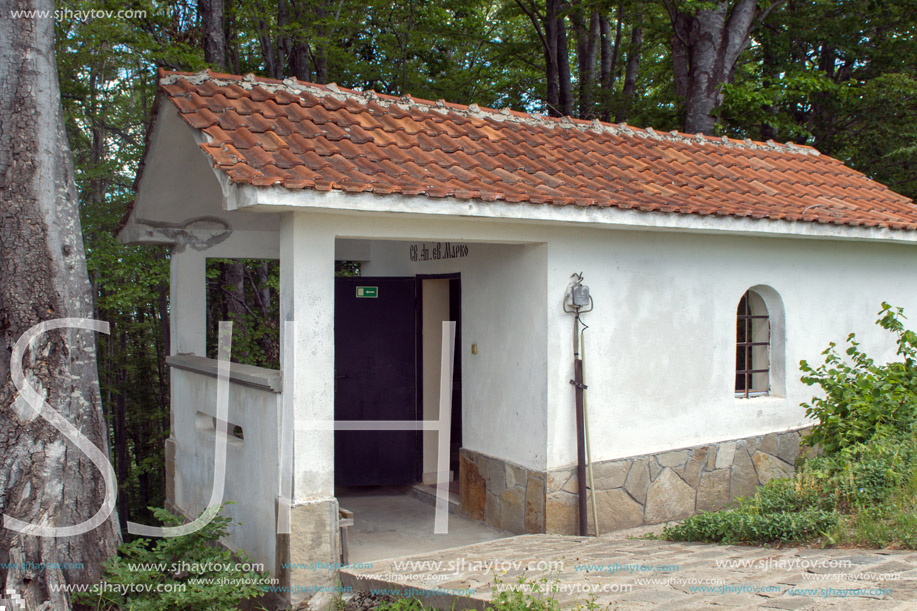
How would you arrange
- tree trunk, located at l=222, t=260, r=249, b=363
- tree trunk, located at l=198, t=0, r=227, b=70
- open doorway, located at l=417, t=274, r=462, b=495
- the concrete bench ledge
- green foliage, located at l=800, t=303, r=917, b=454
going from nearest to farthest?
the concrete bench ledge
green foliage, located at l=800, t=303, r=917, b=454
open doorway, located at l=417, t=274, r=462, b=495
tree trunk, located at l=198, t=0, r=227, b=70
tree trunk, located at l=222, t=260, r=249, b=363

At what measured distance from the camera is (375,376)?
8.14 metres

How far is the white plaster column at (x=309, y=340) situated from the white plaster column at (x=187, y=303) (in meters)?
3.03

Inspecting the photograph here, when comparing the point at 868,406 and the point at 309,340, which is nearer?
the point at 309,340

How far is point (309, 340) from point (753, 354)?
16.3 feet

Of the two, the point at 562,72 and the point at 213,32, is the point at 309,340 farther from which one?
the point at 562,72

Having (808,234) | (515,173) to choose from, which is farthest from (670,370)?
(515,173)

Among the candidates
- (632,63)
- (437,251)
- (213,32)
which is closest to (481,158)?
(437,251)

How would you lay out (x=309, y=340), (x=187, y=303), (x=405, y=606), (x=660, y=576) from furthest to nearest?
(x=187, y=303), (x=309, y=340), (x=405, y=606), (x=660, y=576)

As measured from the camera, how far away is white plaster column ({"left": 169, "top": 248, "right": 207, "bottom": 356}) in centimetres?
794

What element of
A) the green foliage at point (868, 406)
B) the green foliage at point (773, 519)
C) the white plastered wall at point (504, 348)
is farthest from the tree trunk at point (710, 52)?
the green foliage at point (773, 519)

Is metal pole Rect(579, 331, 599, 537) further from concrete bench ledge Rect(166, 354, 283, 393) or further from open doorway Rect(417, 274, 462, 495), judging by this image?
concrete bench ledge Rect(166, 354, 283, 393)

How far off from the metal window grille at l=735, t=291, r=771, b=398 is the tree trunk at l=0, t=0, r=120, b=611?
5.94 metres

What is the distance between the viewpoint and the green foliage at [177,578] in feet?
16.7

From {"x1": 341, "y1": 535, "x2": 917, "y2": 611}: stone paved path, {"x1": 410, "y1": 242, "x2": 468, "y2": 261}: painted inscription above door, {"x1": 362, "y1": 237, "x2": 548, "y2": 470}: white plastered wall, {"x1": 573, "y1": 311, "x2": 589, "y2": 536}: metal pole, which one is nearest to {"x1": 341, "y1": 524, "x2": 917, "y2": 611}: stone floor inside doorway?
{"x1": 341, "y1": 535, "x2": 917, "y2": 611}: stone paved path
